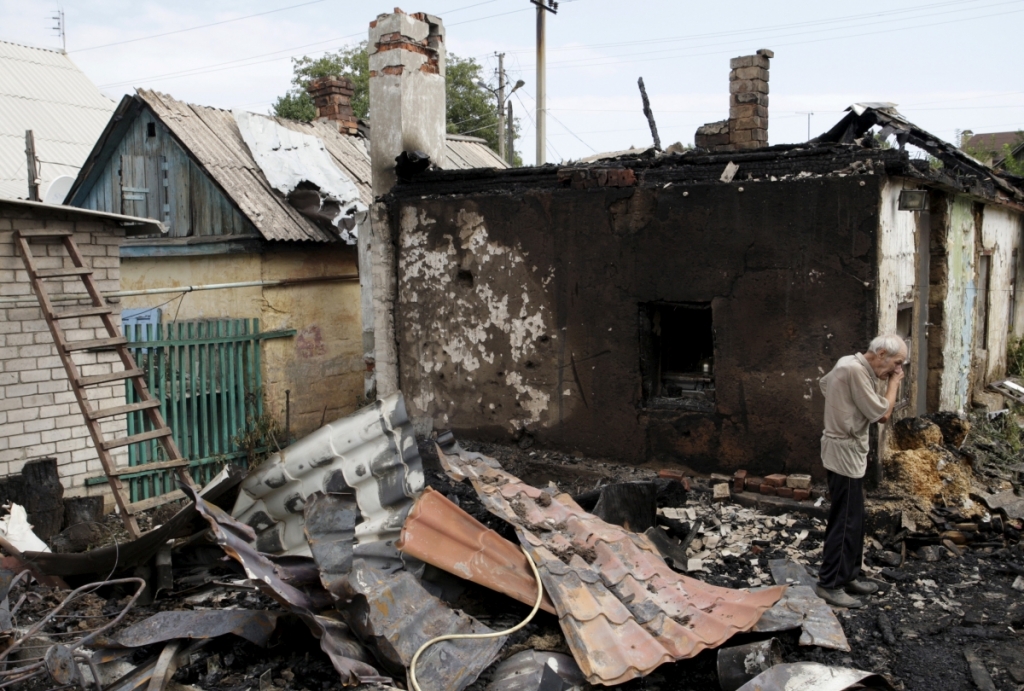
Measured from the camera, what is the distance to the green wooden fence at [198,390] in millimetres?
8703

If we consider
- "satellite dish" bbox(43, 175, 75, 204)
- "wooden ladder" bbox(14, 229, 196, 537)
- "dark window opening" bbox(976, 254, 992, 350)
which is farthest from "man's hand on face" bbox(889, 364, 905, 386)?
"satellite dish" bbox(43, 175, 75, 204)

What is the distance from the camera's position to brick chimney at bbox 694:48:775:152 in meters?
9.07

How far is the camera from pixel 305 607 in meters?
4.32

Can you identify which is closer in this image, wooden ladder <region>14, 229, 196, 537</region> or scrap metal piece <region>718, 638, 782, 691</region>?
scrap metal piece <region>718, 638, 782, 691</region>

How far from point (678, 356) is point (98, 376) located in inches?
201

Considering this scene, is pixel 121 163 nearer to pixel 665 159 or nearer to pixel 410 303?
pixel 410 303

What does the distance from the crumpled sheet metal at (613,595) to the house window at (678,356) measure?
83.6 inches

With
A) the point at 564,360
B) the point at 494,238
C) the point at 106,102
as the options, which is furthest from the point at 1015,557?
the point at 106,102

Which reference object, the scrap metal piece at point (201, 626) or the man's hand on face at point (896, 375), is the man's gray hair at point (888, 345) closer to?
the man's hand on face at point (896, 375)

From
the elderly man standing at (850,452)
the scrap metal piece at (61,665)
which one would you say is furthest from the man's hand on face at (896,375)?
the scrap metal piece at (61,665)

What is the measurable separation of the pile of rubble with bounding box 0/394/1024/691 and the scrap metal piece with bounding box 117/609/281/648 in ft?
0.04

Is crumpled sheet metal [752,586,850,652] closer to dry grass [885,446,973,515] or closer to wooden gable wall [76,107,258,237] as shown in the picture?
dry grass [885,446,973,515]

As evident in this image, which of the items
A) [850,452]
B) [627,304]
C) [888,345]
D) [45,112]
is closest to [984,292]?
[627,304]

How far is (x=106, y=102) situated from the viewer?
72.3ft
